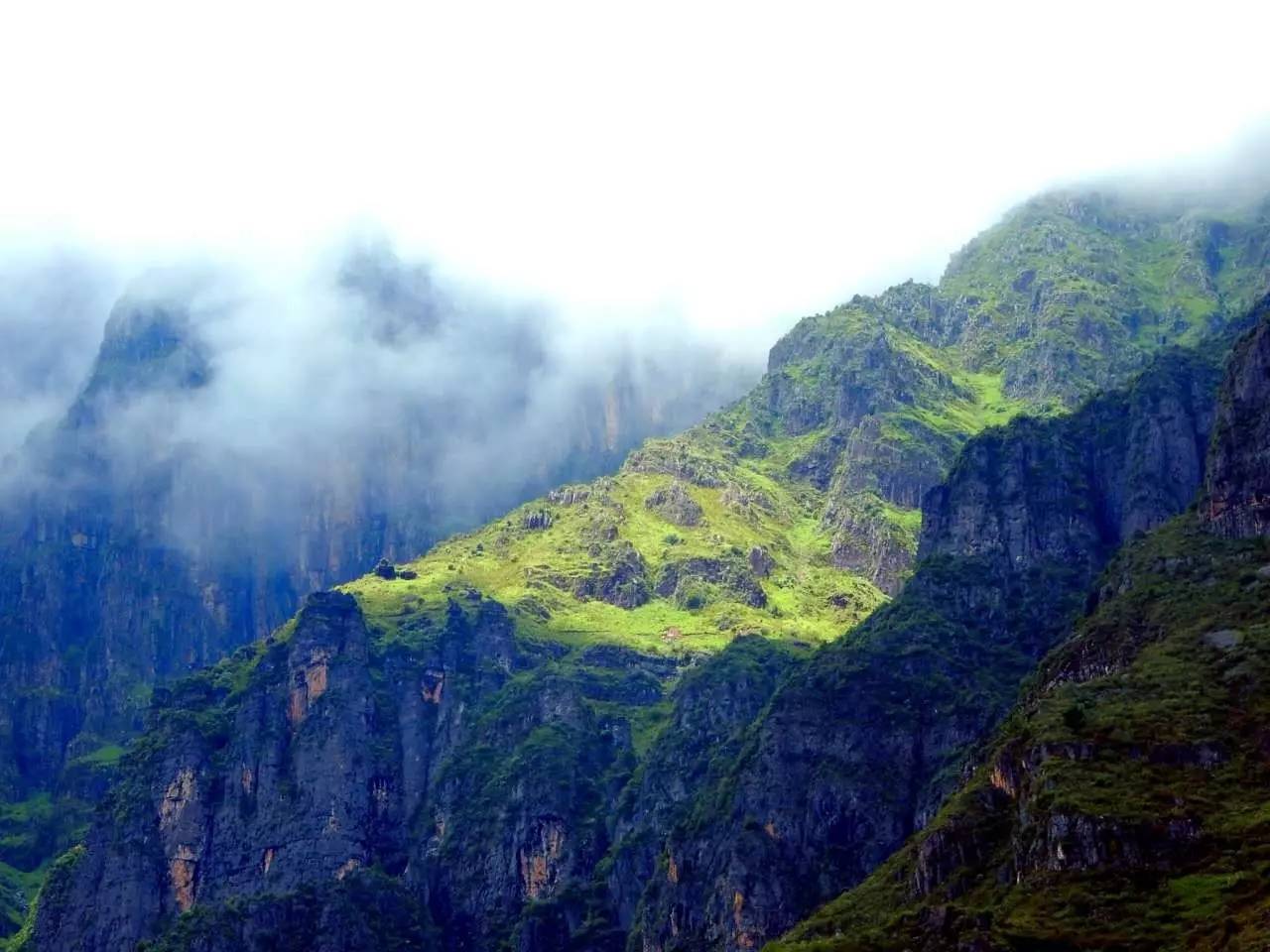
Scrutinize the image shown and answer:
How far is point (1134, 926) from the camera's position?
19625 cm

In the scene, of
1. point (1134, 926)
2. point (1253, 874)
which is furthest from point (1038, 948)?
point (1253, 874)

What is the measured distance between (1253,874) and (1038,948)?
2169 cm

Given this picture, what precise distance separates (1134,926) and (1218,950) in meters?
18.3

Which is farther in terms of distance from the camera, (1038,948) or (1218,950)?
(1038,948)

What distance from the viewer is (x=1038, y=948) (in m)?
199

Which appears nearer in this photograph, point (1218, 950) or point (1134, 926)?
Answer: point (1218, 950)

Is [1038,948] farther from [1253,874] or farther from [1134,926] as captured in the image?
[1253,874]

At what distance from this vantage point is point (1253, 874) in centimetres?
19188

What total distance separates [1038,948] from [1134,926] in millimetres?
9384

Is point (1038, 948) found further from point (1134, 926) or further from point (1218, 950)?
point (1218, 950)

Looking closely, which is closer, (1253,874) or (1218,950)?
(1218,950)

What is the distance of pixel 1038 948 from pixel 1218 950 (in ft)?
78.4
